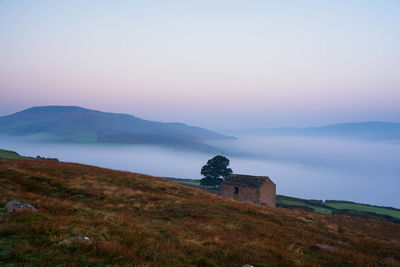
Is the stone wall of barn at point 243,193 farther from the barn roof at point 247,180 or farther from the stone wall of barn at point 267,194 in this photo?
the stone wall of barn at point 267,194

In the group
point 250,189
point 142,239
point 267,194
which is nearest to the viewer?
point 142,239

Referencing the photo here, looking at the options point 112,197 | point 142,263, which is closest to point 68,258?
point 142,263

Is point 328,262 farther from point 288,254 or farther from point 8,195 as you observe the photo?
point 8,195

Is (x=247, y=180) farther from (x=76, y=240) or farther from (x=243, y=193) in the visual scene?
(x=76, y=240)

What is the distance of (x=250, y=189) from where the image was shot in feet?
145

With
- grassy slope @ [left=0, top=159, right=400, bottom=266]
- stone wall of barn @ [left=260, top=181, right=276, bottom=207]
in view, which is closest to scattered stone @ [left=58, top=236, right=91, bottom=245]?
grassy slope @ [left=0, top=159, right=400, bottom=266]

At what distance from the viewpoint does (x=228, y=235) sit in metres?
11.4

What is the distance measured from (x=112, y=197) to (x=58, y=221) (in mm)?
9528

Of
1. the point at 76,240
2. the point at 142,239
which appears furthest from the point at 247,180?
the point at 76,240

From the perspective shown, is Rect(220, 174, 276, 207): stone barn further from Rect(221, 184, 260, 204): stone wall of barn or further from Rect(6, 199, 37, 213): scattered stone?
Rect(6, 199, 37, 213): scattered stone

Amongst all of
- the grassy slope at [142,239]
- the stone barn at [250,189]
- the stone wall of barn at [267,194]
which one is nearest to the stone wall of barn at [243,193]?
the stone barn at [250,189]

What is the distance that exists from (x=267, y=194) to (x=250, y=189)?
422 cm

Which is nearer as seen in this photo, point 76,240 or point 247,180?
point 76,240

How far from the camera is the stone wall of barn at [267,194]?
44.1 metres
